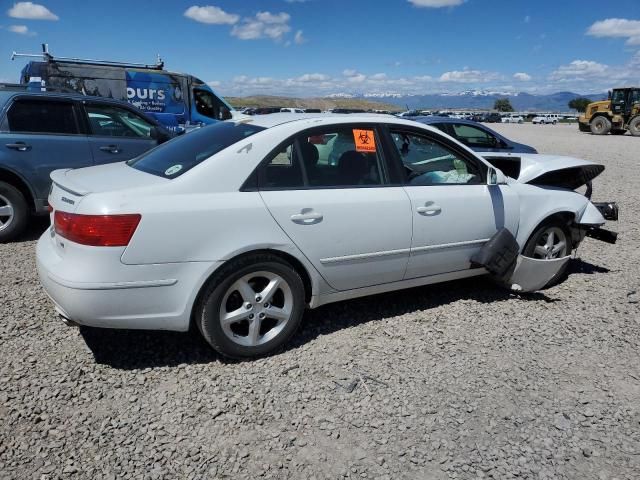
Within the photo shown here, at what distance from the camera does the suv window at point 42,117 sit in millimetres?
5945

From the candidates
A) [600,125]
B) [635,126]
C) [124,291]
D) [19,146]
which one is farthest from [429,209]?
[600,125]

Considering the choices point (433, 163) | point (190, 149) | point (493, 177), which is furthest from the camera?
point (433, 163)

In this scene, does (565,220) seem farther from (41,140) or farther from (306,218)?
(41,140)

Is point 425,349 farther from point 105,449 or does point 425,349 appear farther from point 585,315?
point 105,449

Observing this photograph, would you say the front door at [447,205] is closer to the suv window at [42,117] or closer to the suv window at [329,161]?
the suv window at [329,161]

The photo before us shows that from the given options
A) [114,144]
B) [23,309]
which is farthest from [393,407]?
[114,144]

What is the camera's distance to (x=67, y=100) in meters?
6.32

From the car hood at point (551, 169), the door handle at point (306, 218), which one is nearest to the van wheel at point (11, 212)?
the door handle at point (306, 218)

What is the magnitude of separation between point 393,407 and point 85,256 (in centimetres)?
200

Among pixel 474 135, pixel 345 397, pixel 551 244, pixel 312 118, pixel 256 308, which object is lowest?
pixel 345 397

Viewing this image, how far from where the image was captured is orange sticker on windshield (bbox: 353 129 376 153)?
3789 mm

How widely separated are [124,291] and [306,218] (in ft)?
4.01

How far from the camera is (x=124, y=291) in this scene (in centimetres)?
292

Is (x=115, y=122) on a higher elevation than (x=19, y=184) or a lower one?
higher
